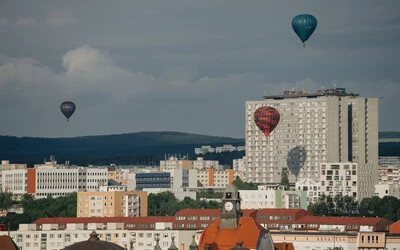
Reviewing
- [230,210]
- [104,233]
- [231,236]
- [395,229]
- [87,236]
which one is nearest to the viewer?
[231,236]

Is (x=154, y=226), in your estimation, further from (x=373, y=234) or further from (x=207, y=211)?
(x=373, y=234)

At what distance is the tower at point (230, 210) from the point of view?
134500 mm

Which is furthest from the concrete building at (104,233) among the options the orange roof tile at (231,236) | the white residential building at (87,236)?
the orange roof tile at (231,236)

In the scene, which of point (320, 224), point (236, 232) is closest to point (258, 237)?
point (236, 232)

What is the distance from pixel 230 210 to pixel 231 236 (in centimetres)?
416

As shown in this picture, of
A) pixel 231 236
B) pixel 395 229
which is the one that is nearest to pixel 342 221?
pixel 395 229

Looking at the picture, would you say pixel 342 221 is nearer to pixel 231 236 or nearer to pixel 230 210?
pixel 230 210

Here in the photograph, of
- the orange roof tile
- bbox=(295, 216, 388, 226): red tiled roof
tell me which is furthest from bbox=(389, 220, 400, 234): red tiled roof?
the orange roof tile

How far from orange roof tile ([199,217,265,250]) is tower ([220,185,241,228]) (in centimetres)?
50

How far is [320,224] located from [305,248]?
1431 cm

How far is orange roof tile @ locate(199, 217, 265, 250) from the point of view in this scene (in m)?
130

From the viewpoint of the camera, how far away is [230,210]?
13575 centimetres

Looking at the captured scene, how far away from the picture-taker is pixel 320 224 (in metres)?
188

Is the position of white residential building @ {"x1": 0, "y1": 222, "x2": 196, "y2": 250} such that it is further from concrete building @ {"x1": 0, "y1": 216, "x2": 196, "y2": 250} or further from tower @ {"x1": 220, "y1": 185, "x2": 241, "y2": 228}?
tower @ {"x1": 220, "y1": 185, "x2": 241, "y2": 228}
